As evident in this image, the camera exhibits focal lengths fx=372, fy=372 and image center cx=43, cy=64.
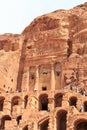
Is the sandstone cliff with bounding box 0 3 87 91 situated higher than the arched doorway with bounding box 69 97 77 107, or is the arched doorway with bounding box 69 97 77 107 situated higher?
the sandstone cliff with bounding box 0 3 87 91

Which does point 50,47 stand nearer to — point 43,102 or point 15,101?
point 43,102

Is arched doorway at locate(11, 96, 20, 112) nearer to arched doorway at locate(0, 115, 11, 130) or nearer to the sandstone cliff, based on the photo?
arched doorway at locate(0, 115, 11, 130)

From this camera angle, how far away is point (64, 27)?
6525 centimetres

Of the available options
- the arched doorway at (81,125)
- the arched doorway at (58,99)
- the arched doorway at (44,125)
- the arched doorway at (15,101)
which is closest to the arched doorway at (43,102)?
the arched doorway at (58,99)

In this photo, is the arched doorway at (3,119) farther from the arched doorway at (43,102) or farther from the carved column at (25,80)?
the carved column at (25,80)

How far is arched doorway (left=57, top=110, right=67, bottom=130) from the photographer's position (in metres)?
43.2

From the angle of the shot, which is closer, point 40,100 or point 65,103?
point 65,103

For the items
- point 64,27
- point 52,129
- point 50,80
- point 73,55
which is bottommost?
point 52,129

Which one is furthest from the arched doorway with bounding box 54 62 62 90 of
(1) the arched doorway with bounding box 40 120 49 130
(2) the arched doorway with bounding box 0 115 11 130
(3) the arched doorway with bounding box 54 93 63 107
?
(1) the arched doorway with bounding box 40 120 49 130

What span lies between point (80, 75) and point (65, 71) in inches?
109

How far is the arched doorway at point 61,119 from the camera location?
43.2 m

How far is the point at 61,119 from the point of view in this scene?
147 ft

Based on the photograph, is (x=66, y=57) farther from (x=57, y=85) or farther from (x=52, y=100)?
(x=52, y=100)

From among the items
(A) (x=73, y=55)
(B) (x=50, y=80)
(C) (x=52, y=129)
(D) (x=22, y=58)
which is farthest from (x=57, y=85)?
(C) (x=52, y=129)
